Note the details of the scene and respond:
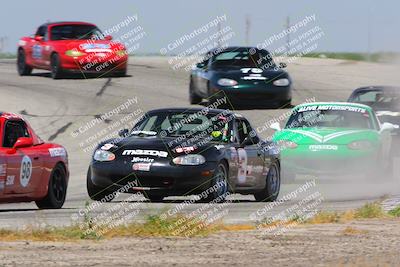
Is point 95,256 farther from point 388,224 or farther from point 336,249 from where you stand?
point 388,224

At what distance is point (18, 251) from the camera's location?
10.7m

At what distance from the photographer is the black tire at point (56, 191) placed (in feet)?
52.9

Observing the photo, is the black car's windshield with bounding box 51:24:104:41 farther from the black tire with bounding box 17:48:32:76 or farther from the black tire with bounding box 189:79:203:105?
the black tire with bounding box 189:79:203:105

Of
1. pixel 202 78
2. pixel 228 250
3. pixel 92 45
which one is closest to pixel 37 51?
pixel 92 45

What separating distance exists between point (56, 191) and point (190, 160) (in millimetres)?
1822

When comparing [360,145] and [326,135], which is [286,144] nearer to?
[326,135]

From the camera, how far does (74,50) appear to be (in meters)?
34.8

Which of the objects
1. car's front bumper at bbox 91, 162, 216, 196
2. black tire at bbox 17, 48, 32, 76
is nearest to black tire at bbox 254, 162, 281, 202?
car's front bumper at bbox 91, 162, 216, 196

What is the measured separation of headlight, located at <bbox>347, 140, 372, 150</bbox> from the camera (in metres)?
21.3

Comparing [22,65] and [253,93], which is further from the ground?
[253,93]

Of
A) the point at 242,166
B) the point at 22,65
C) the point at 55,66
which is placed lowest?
→ the point at 22,65

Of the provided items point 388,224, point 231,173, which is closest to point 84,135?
point 231,173

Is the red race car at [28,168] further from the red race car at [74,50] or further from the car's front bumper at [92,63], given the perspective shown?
the car's front bumper at [92,63]

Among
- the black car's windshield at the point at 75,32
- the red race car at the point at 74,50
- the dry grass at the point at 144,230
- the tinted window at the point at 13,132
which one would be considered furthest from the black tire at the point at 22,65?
the dry grass at the point at 144,230
